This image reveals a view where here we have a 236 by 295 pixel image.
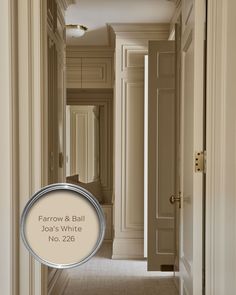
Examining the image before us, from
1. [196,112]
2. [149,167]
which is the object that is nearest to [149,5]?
[149,167]

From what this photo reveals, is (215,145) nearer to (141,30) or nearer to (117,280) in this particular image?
(117,280)

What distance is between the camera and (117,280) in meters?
3.78

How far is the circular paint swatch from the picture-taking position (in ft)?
2.78

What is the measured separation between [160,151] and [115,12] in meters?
1.49

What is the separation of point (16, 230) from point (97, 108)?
4.34m

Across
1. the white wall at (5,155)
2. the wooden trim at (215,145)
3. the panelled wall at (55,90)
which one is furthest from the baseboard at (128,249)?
the white wall at (5,155)

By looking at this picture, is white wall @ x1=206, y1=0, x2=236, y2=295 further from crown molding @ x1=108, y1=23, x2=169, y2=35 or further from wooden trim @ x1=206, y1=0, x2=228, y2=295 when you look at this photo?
crown molding @ x1=108, y1=23, x2=169, y2=35

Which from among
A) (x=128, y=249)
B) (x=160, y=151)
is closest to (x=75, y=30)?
(x=160, y=151)

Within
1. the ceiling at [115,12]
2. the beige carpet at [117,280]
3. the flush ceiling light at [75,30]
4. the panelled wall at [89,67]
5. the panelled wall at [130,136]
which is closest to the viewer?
the beige carpet at [117,280]

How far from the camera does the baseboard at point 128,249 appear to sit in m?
4.49

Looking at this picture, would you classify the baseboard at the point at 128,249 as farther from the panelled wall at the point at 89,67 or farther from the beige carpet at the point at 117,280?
the panelled wall at the point at 89,67

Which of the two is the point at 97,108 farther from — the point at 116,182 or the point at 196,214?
the point at 196,214

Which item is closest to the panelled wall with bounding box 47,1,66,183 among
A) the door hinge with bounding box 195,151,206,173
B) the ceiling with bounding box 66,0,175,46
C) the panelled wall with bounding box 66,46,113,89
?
the ceiling with bounding box 66,0,175,46

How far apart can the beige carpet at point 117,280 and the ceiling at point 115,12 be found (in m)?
2.56
